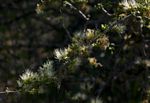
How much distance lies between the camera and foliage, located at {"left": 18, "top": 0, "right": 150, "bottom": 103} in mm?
2330

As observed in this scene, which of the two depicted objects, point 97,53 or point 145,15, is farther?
point 97,53

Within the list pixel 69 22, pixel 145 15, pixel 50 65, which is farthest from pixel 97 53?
pixel 69 22

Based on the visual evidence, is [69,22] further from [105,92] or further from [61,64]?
[61,64]

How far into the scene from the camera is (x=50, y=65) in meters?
2.29

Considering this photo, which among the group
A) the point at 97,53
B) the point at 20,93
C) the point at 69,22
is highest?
the point at 69,22

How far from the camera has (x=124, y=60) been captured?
3.76 meters

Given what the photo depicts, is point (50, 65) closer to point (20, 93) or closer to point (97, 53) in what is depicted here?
point (20, 93)

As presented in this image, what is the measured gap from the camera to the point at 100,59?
3688 millimetres

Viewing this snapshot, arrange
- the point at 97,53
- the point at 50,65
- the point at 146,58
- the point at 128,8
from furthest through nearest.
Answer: the point at 97,53 → the point at 146,58 → the point at 128,8 → the point at 50,65

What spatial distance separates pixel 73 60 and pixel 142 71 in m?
1.37

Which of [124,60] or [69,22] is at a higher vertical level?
[69,22]

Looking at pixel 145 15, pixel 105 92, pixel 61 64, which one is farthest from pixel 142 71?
pixel 61 64

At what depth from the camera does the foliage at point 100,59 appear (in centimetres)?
233

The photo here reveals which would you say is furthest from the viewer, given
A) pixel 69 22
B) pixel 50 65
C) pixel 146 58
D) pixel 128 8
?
pixel 69 22
